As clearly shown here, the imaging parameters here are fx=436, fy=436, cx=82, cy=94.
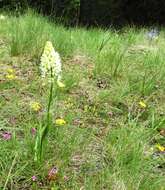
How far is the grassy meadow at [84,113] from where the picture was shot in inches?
104

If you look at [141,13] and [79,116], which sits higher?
[79,116]

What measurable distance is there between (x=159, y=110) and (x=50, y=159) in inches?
56.2

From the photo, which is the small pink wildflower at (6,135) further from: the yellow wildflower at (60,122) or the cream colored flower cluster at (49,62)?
the cream colored flower cluster at (49,62)

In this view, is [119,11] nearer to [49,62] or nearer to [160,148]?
[160,148]

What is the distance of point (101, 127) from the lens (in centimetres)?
336

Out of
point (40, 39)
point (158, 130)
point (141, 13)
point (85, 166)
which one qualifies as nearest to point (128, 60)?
point (40, 39)

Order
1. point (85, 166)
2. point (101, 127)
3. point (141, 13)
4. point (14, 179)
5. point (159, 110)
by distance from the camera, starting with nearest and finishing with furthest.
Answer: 1. point (14, 179)
2. point (85, 166)
3. point (101, 127)
4. point (159, 110)
5. point (141, 13)

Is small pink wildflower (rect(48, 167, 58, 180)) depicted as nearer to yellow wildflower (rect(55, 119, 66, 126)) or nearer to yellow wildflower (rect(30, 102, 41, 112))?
yellow wildflower (rect(55, 119, 66, 126))

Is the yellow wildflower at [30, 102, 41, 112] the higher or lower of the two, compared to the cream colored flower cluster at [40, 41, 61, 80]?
lower

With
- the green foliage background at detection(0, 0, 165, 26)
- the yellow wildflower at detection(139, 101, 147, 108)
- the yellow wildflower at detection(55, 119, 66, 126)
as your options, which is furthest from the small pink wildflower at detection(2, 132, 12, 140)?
the green foliage background at detection(0, 0, 165, 26)

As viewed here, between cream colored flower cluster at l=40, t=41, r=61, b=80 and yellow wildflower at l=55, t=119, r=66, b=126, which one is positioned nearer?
cream colored flower cluster at l=40, t=41, r=61, b=80

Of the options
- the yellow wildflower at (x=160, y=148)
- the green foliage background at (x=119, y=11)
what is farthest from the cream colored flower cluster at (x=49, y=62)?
the green foliage background at (x=119, y=11)

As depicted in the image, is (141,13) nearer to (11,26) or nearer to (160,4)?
(160,4)

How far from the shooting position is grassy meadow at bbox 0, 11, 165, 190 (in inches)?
104
